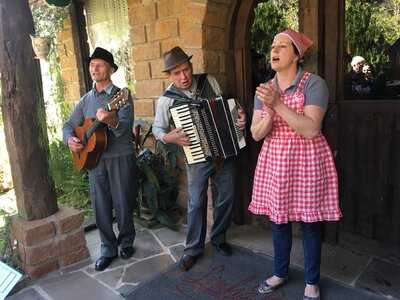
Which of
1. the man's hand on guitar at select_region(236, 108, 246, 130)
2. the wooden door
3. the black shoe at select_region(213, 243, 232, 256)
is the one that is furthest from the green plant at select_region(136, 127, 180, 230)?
the wooden door

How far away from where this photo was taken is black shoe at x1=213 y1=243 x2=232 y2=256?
3060 mm

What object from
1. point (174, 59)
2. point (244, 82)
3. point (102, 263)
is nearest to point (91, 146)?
point (174, 59)

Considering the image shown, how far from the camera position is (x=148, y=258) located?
3154mm

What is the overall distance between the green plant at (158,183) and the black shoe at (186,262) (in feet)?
2.43

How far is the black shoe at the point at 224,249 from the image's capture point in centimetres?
306

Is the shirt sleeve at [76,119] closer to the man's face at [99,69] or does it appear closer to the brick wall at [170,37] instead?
the man's face at [99,69]

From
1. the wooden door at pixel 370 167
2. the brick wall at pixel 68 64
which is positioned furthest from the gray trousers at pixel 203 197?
the brick wall at pixel 68 64

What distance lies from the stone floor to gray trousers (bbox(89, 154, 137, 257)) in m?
0.24

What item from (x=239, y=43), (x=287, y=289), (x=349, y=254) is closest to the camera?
(x=287, y=289)

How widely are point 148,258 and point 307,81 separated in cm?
193

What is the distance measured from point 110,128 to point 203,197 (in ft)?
2.78

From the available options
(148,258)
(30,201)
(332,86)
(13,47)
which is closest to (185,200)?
(148,258)

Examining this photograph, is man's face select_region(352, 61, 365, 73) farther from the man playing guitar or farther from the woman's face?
the man playing guitar

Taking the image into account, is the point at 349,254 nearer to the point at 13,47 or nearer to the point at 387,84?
the point at 387,84
